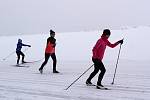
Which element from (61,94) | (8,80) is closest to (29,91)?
(61,94)

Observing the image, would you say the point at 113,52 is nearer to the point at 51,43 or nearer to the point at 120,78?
the point at 51,43

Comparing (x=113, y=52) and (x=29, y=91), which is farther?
(x=113, y=52)

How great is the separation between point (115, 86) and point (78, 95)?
1.47 m

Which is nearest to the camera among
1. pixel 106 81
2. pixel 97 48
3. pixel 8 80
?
pixel 97 48

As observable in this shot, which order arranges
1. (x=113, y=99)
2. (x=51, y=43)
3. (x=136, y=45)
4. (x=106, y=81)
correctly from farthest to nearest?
(x=136, y=45) → (x=51, y=43) → (x=106, y=81) → (x=113, y=99)

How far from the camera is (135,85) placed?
907 cm

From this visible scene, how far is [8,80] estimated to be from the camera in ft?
36.6

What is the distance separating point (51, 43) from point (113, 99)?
559cm

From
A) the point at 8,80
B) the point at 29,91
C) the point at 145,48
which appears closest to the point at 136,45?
the point at 145,48

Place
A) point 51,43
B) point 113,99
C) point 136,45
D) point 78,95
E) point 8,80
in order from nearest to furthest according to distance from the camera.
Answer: point 113,99 < point 78,95 < point 8,80 < point 51,43 < point 136,45

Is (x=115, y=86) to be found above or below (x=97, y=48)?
below

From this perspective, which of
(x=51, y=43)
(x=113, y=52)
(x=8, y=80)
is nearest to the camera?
(x=8, y=80)

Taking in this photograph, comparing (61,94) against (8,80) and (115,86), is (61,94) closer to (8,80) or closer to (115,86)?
(115,86)

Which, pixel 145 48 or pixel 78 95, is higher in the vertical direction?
pixel 145 48
